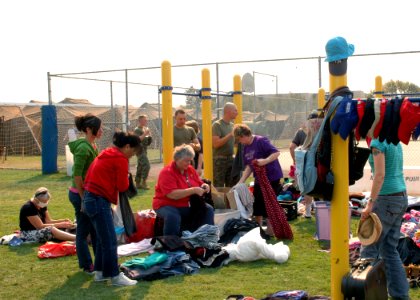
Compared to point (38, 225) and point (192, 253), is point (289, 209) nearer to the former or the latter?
point (192, 253)

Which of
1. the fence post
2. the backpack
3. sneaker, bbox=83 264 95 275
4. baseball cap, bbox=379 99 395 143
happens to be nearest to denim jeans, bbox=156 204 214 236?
sneaker, bbox=83 264 95 275

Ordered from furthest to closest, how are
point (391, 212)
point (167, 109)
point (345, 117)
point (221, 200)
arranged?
point (221, 200) < point (167, 109) < point (391, 212) < point (345, 117)

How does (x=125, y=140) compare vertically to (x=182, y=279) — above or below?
above

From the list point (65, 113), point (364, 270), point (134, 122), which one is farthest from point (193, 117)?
point (364, 270)

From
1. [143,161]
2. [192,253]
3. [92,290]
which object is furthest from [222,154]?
[92,290]

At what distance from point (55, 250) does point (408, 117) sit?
4905 millimetres

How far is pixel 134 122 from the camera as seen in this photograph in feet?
82.0

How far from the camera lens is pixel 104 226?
5.53m

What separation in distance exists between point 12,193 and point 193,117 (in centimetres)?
999

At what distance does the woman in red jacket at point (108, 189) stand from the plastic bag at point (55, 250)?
144cm

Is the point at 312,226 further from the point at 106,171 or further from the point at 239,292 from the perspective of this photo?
the point at 106,171

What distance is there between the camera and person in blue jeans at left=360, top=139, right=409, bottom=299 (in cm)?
448

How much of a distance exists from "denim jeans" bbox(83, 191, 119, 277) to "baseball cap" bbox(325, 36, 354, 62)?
2869 millimetres

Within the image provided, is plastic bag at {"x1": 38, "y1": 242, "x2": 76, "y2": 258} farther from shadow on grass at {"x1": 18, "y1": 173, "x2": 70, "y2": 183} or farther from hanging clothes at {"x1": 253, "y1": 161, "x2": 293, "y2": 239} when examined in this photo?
shadow on grass at {"x1": 18, "y1": 173, "x2": 70, "y2": 183}
